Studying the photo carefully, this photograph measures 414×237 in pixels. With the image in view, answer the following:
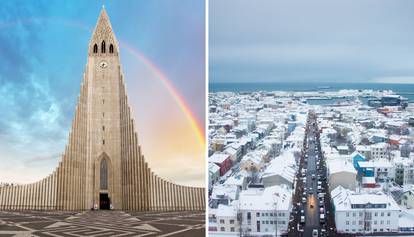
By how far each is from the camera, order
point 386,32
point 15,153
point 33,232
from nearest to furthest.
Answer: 1. point 33,232
2. point 386,32
3. point 15,153

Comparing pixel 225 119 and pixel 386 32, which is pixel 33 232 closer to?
pixel 225 119

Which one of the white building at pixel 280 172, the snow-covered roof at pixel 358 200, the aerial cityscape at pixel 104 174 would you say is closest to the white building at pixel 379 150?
the snow-covered roof at pixel 358 200

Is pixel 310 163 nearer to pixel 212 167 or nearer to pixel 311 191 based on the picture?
pixel 311 191

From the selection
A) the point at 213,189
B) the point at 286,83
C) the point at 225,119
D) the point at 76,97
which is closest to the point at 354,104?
the point at 286,83

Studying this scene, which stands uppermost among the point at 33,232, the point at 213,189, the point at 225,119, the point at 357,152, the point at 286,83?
the point at 286,83

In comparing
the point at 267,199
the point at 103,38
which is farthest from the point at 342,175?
the point at 103,38

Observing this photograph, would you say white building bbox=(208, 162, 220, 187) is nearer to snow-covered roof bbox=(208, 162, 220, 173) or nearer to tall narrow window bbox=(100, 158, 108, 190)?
snow-covered roof bbox=(208, 162, 220, 173)

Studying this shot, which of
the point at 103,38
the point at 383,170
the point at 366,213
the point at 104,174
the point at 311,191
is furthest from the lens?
the point at 104,174
